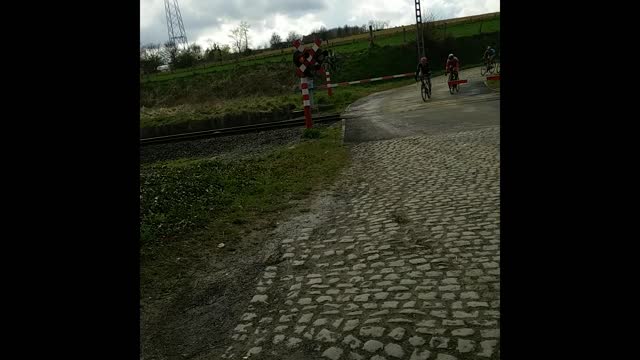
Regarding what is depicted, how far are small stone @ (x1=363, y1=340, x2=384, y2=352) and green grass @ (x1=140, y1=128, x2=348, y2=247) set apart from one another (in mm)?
2801

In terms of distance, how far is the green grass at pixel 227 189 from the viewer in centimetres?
547

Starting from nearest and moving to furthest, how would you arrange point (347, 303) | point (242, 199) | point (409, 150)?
point (347, 303) < point (242, 199) < point (409, 150)

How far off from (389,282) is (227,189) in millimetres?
3968

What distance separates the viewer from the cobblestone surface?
109 inches

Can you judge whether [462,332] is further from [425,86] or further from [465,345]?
[425,86]

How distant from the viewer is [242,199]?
647 centimetres

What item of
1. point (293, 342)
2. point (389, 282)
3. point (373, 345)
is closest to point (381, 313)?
point (373, 345)

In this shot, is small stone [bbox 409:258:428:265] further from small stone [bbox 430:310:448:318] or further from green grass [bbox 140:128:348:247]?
green grass [bbox 140:128:348:247]

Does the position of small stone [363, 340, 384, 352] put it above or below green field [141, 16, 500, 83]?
below

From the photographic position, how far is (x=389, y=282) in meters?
3.54

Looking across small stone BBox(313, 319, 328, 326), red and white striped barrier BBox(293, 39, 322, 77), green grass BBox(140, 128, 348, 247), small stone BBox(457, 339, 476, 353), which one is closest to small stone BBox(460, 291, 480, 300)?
small stone BBox(457, 339, 476, 353)
